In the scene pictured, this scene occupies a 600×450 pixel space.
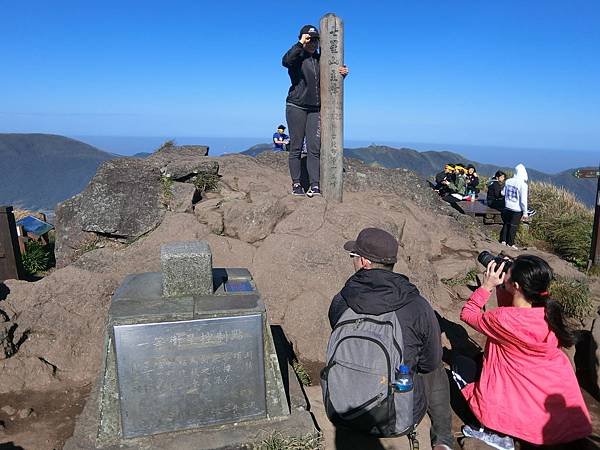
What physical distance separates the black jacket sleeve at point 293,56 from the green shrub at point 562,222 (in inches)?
304

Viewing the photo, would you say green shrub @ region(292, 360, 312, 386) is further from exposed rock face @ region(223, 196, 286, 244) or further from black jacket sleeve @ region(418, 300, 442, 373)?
exposed rock face @ region(223, 196, 286, 244)

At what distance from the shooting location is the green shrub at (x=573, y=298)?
6.60 meters

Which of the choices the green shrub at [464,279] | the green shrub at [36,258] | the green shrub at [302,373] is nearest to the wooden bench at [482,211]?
the green shrub at [464,279]

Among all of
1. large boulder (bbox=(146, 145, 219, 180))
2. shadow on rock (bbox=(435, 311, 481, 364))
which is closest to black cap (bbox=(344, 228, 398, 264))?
shadow on rock (bbox=(435, 311, 481, 364))

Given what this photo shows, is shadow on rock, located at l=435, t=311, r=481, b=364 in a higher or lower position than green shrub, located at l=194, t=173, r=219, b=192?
lower

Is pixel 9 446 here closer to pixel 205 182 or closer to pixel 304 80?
pixel 205 182

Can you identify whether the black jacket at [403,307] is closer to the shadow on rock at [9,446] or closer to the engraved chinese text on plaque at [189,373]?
the engraved chinese text on plaque at [189,373]

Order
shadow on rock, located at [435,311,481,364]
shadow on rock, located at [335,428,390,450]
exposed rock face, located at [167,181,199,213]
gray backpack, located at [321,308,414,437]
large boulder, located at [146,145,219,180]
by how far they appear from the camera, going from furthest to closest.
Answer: large boulder, located at [146,145,219,180]
exposed rock face, located at [167,181,199,213]
shadow on rock, located at [435,311,481,364]
shadow on rock, located at [335,428,390,450]
gray backpack, located at [321,308,414,437]

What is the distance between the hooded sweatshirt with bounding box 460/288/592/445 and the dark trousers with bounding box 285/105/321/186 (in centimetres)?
415

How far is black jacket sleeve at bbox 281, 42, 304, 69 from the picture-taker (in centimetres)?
642

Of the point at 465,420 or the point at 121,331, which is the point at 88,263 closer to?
the point at 121,331

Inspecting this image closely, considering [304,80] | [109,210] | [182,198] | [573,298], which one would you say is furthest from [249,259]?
[573,298]

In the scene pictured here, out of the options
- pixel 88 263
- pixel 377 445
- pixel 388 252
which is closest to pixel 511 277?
pixel 388 252

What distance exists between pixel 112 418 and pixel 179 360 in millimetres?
670
